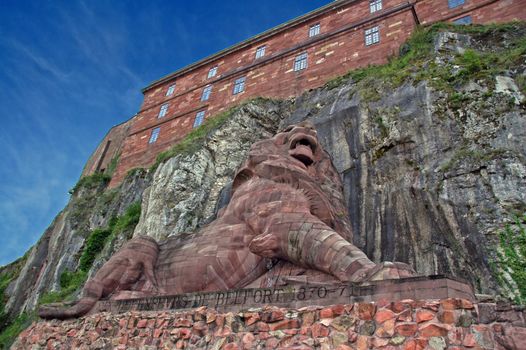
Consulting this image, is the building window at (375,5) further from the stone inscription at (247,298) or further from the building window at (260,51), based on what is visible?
the stone inscription at (247,298)

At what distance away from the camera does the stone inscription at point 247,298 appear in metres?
3.37

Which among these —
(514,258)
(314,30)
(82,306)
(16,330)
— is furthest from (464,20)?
(16,330)

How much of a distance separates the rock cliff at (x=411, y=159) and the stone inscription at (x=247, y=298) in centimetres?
410

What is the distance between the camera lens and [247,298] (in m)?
3.80

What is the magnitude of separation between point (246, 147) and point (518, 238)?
10.0 meters

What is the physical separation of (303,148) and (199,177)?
8242 millimetres

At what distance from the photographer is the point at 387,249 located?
25.4 feet

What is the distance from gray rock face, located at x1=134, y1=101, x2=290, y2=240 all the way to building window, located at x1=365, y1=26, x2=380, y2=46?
4946mm

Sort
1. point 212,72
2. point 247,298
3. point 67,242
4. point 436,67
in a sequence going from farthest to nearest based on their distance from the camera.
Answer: point 212,72 → point 67,242 → point 436,67 → point 247,298

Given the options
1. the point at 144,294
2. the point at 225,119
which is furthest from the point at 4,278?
the point at 144,294

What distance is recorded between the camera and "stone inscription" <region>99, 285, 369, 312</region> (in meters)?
3.37

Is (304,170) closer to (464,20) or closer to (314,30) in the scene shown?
(464,20)

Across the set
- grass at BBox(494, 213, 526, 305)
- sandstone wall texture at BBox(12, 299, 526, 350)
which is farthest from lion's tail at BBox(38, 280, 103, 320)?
grass at BBox(494, 213, 526, 305)

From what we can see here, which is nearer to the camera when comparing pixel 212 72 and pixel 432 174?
pixel 432 174
